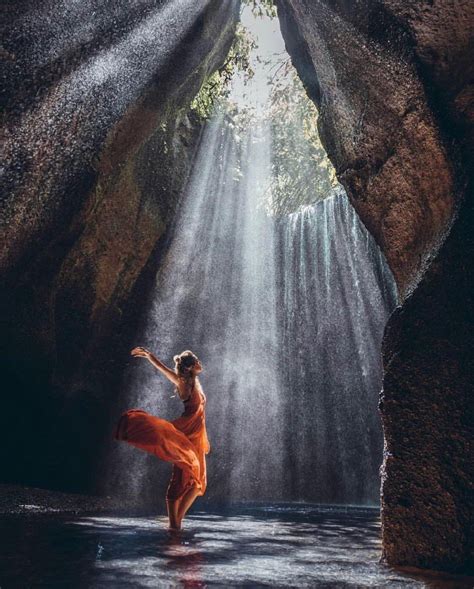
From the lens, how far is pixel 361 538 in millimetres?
4930

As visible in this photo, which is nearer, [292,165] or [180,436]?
[180,436]

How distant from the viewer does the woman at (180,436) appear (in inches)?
176

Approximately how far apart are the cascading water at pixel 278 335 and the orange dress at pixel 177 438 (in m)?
6.43

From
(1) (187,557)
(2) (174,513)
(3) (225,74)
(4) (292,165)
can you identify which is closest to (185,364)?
(2) (174,513)

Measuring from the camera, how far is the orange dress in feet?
14.6

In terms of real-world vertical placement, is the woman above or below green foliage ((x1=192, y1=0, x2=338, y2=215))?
below

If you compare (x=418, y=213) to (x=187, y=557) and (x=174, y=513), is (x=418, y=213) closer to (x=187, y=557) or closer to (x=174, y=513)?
(x=187, y=557)

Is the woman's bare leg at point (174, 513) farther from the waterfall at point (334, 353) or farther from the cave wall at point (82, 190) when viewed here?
the waterfall at point (334, 353)

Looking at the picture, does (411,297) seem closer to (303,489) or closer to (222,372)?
(222,372)

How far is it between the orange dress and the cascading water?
6428 millimetres

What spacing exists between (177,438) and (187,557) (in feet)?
4.61

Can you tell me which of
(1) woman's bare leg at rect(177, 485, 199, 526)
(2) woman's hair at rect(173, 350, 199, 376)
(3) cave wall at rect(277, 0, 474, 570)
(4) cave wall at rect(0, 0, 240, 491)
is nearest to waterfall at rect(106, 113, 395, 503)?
(4) cave wall at rect(0, 0, 240, 491)

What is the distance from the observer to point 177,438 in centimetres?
466

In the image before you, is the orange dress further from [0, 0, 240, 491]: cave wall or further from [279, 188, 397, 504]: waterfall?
[279, 188, 397, 504]: waterfall
